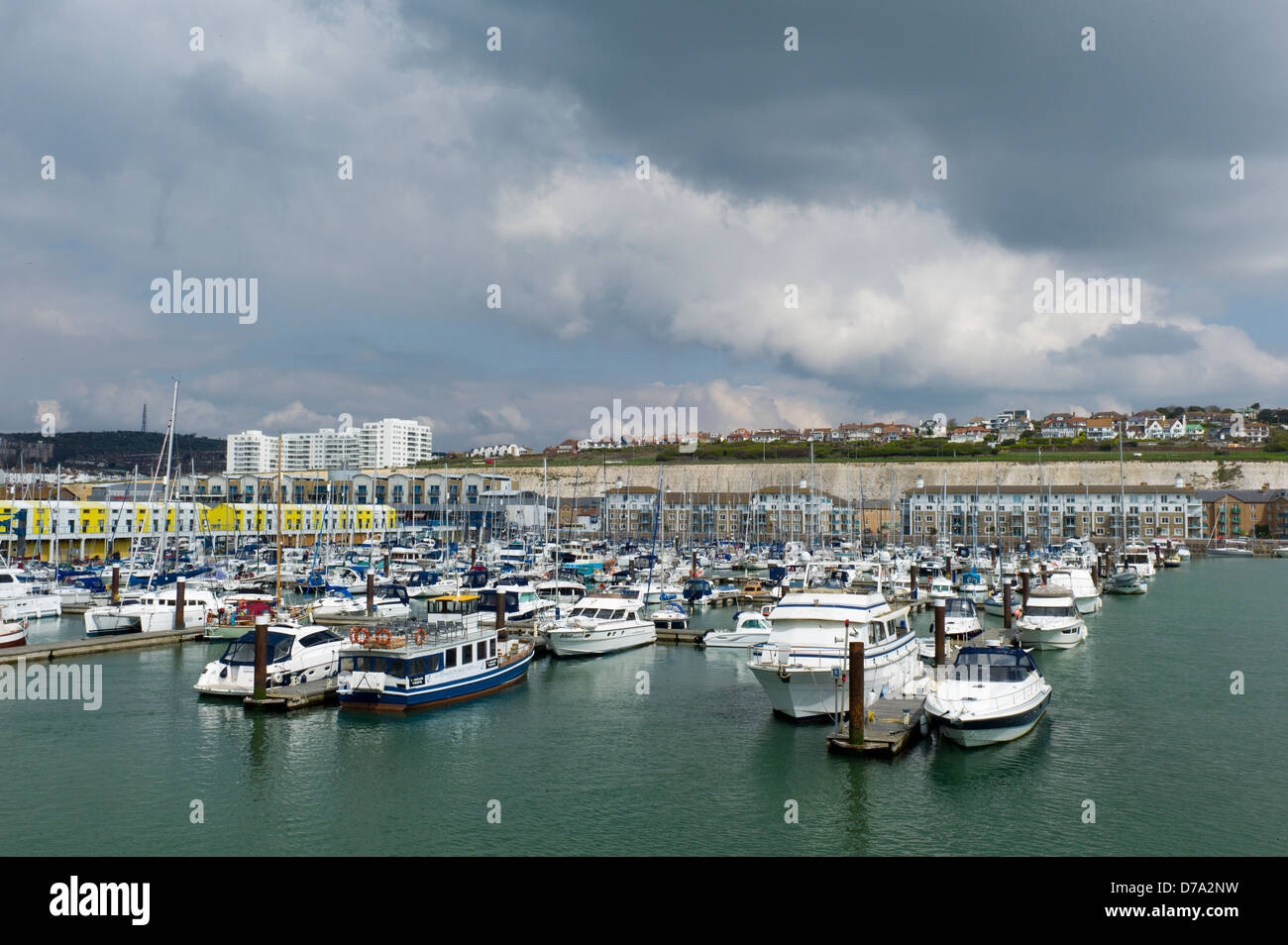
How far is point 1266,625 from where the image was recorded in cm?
4700

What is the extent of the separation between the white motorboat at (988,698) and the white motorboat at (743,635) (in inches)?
537

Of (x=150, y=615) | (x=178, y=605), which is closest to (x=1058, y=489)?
(x=178, y=605)

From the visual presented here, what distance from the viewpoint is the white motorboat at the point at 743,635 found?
38688 mm

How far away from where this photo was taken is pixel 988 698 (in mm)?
22625

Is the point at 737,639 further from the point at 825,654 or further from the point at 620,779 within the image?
the point at 620,779

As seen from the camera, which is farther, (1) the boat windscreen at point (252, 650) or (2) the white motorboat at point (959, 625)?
(2) the white motorboat at point (959, 625)

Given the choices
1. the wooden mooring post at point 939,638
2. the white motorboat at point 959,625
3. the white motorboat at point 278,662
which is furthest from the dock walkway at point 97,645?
the white motorboat at point 959,625

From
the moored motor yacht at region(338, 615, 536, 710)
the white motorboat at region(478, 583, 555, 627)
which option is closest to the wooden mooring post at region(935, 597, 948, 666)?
the moored motor yacht at region(338, 615, 536, 710)

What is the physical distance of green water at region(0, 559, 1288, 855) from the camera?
17406 millimetres

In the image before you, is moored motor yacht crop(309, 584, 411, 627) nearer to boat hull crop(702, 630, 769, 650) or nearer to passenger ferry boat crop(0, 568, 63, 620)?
passenger ferry boat crop(0, 568, 63, 620)

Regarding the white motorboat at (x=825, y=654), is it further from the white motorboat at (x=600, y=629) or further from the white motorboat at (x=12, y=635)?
the white motorboat at (x=12, y=635)
